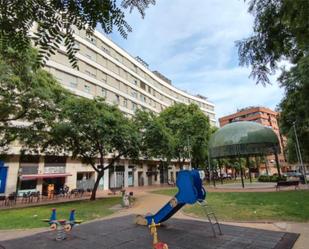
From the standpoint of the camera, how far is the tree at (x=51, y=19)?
7.01 ft

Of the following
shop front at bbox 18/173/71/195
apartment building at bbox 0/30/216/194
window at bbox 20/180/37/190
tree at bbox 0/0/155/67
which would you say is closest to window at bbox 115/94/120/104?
apartment building at bbox 0/30/216/194

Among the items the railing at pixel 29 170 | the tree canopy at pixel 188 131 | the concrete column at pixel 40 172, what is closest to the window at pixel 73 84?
the concrete column at pixel 40 172

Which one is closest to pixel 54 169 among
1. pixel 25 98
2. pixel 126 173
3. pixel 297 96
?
pixel 126 173

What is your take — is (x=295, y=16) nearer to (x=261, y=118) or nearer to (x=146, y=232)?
(x=146, y=232)

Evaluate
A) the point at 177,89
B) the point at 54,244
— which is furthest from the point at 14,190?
the point at 177,89

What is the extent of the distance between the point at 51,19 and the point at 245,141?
2402cm

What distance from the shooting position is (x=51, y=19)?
2.15m

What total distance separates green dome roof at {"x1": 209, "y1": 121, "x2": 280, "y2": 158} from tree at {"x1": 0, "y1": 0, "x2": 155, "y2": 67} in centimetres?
2366

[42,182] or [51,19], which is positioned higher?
[51,19]

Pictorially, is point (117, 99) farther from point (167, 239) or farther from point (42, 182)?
point (167, 239)

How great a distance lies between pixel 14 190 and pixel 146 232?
2176 centimetres

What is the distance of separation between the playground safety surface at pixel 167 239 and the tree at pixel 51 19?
6.28 m

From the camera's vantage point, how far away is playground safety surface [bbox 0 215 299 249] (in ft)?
22.7

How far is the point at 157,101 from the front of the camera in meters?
53.3
